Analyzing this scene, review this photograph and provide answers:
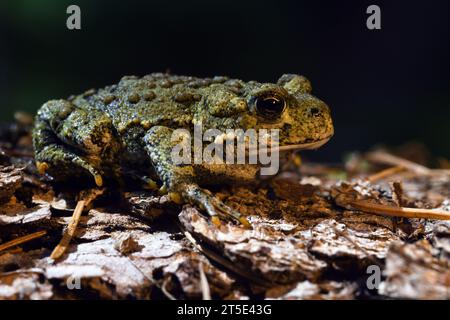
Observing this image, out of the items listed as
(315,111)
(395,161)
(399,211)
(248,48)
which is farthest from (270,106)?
(248,48)

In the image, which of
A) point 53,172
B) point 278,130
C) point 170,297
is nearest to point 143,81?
point 53,172

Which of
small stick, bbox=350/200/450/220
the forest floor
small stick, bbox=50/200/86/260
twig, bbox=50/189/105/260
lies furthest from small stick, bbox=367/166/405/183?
small stick, bbox=50/200/86/260

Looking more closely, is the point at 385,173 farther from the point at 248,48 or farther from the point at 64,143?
the point at 248,48

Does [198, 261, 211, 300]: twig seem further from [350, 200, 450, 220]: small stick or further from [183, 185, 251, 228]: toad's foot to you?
[350, 200, 450, 220]: small stick

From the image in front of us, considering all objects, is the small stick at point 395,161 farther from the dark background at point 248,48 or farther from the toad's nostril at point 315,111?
the toad's nostril at point 315,111

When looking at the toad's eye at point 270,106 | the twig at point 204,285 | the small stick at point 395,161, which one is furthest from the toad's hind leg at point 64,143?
the small stick at point 395,161
